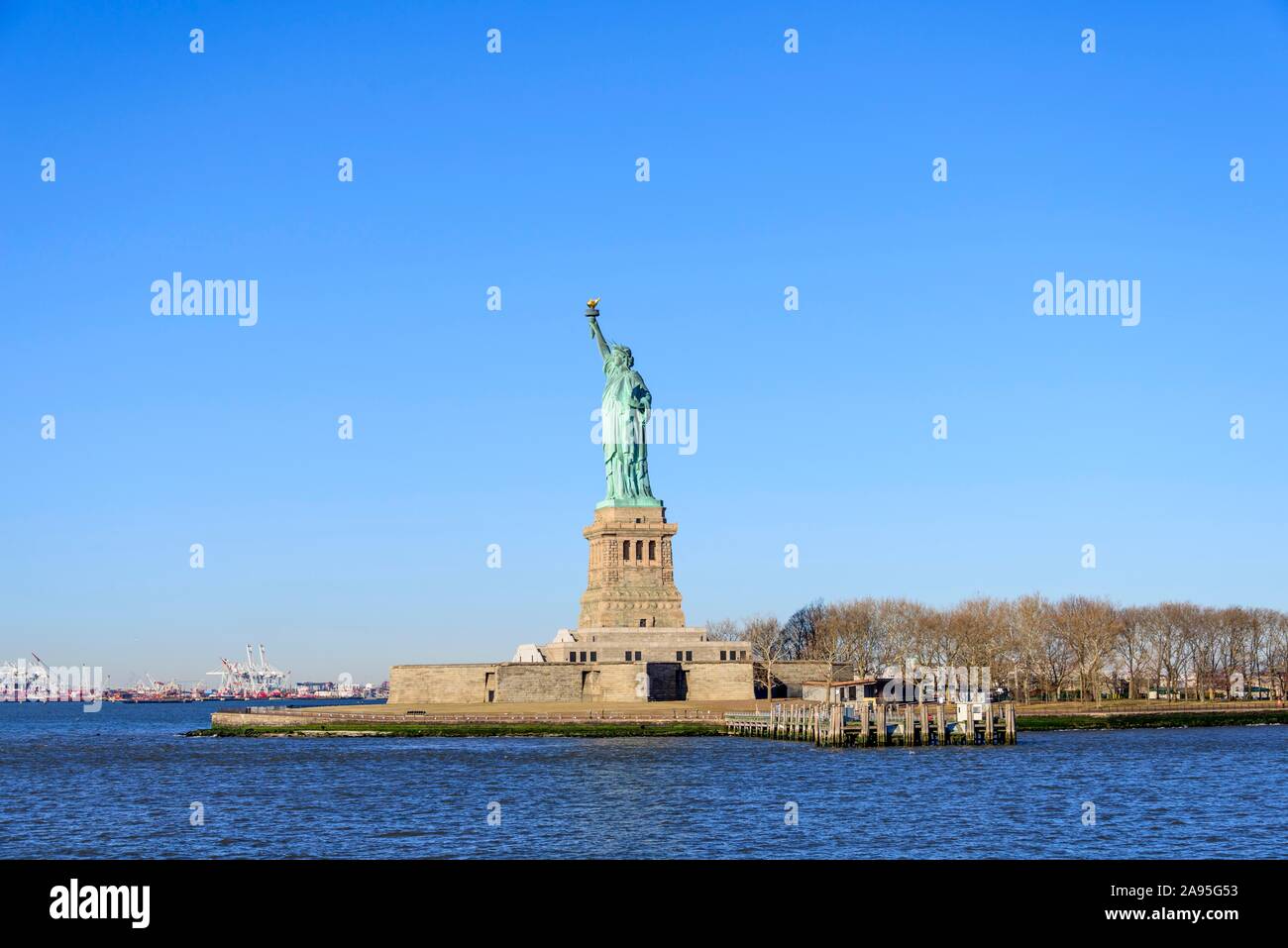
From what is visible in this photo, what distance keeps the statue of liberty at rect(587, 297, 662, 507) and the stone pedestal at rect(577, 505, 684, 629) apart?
7.67 feet

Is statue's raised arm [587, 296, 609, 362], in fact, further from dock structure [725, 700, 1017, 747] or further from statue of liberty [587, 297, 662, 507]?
dock structure [725, 700, 1017, 747]

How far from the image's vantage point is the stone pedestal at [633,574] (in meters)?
101

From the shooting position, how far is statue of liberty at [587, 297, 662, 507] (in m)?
106

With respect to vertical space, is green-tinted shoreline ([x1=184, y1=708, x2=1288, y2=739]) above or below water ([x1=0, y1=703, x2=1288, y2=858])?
below

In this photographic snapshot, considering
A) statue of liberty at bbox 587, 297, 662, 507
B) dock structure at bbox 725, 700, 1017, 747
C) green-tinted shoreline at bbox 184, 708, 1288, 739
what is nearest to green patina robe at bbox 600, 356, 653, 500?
statue of liberty at bbox 587, 297, 662, 507

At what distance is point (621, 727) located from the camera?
82812 mm

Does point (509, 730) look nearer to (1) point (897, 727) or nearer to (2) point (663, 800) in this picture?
(1) point (897, 727)

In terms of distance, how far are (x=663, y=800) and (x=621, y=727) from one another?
3569 cm

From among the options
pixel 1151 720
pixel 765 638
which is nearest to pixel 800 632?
pixel 765 638

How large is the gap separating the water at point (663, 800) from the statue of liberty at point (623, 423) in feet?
101

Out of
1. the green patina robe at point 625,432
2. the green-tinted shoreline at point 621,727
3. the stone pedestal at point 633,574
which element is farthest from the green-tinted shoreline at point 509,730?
the green patina robe at point 625,432

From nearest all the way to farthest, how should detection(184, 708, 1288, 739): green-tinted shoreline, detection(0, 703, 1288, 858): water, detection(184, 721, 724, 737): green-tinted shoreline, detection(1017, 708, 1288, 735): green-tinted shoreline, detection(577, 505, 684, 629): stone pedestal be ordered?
detection(0, 703, 1288, 858): water < detection(184, 721, 724, 737): green-tinted shoreline < detection(184, 708, 1288, 739): green-tinted shoreline < detection(1017, 708, 1288, 735): green-tinted shoreline < detection(577, 505, 684, 629): stone pedestal
